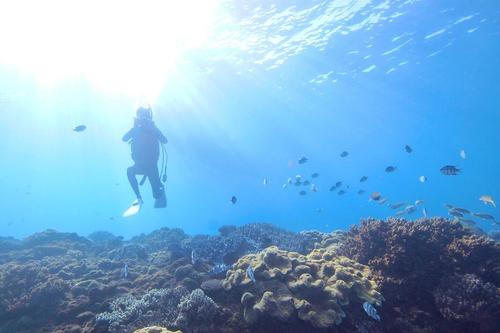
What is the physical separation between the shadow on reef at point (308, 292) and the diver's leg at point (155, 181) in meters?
6.06

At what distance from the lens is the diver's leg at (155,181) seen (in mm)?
14594

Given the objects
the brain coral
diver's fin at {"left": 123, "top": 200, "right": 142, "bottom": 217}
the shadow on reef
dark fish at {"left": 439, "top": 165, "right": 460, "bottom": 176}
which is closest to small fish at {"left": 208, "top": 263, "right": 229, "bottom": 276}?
the shadow on reef

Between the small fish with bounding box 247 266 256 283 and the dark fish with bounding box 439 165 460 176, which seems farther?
the dark fish with bounding box 439 165 460 176

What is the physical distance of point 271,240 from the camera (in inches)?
448

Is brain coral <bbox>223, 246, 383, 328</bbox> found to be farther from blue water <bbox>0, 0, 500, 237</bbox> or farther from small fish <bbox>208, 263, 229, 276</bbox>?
blue water <bbox>0, 0, 500, 237</bbox>

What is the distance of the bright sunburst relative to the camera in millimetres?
24703

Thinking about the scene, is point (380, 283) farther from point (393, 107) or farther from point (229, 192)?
point (229, 192)

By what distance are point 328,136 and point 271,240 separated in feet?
217

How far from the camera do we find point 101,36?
94.8 feet

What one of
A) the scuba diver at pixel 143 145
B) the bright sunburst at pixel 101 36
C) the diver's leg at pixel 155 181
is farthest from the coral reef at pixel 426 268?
the bright sunburst at pixel 101 36

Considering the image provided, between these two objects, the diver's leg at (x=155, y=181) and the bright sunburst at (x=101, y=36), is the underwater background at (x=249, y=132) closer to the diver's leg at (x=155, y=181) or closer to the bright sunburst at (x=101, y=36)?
the bright sunburst at (x=101, y=36)

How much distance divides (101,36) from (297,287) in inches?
1177

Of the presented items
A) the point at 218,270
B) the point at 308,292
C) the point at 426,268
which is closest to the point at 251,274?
the point at 308,292

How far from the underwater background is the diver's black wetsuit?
3463 millimetres
